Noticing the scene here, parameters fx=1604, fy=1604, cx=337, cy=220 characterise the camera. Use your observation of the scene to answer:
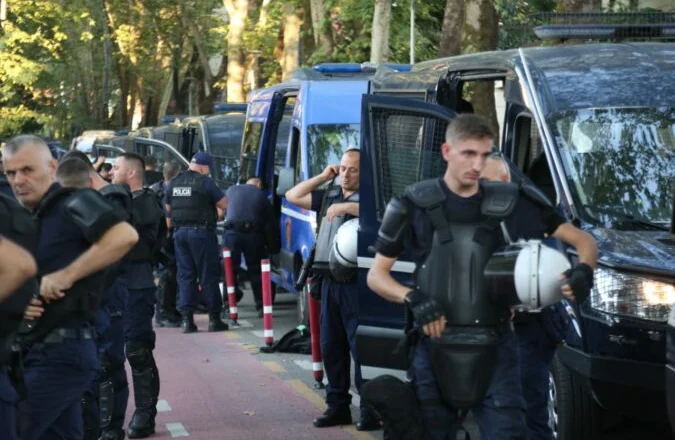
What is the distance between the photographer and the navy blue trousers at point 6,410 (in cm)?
553

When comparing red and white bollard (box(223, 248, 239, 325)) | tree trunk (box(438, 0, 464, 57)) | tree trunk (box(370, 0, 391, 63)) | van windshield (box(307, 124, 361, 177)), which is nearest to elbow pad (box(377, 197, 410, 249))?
van windshield (box(307, 124, 361, 177))

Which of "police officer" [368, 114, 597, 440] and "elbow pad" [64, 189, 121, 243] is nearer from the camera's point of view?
"police officer" [368, 114, 597, 440]

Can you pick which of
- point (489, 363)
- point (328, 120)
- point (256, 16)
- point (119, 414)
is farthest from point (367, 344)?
point (256, 16)

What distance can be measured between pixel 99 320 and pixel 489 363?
8.62 ft

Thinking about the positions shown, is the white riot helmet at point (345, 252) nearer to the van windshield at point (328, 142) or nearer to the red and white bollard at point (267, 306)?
the red and white bollard at point (267, 306)

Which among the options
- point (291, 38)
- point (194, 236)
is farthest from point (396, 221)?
point (291, 38)

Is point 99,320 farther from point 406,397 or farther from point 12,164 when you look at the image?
point 406,397

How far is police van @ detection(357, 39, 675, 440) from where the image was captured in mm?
7793

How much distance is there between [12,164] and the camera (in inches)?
272

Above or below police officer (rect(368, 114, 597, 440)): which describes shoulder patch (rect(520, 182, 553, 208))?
above


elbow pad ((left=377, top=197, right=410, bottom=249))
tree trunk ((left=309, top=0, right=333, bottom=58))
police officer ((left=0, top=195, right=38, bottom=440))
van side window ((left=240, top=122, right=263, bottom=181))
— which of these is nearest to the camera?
police officer ((left=0, top=195, right=38, bottom=440))

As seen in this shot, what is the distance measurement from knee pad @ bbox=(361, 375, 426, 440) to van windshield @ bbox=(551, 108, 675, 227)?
8.42 feet

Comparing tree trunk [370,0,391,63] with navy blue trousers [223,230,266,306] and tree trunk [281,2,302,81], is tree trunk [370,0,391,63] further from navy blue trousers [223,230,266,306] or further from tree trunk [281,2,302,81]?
navy blue trousers [223,230,266,306]

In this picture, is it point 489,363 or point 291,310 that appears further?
point 291,310
